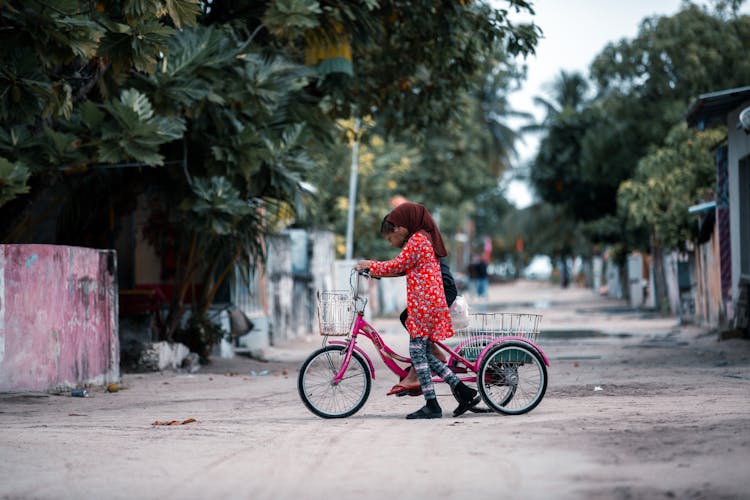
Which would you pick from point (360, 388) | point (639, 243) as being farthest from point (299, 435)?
point (639, 243)

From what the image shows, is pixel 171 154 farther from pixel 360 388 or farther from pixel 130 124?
pixel 360 388

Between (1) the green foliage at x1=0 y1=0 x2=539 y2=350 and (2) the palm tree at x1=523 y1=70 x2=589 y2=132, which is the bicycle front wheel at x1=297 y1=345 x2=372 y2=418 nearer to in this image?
(1) the green foliage at x1=0 y1=0 x2=539 y2=350

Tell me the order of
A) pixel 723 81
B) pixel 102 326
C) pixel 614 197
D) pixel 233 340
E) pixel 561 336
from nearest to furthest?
pixel 102 326 → pixel 233 340 → pixel 561 336 → pixel 723 81 → pixel 614 197

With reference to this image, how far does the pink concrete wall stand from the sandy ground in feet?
1.31

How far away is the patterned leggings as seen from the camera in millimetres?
8445

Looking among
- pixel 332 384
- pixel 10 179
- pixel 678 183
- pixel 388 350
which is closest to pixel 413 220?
pixel 388 350

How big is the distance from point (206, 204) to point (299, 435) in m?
5.89

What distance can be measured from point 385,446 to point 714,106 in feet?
36.3

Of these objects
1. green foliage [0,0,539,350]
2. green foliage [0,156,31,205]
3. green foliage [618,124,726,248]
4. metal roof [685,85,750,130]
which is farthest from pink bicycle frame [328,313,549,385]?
green foliage [618,124,726,248]

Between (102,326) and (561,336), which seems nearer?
(102,326)

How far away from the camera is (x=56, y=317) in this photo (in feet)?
37.0

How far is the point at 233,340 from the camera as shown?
17.7m

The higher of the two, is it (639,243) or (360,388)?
(639,243)

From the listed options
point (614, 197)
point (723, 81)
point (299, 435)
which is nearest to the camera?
point (299, 435)
